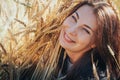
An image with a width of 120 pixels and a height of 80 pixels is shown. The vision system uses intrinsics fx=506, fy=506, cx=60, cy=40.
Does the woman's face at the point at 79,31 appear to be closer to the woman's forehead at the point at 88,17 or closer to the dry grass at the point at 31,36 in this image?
the woman's forehead at the point at 88,17

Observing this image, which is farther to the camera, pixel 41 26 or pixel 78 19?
pixel 41 26

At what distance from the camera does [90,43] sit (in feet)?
10.2

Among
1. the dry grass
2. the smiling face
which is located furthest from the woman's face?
the dry grass

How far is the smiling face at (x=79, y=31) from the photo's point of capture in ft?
9.98

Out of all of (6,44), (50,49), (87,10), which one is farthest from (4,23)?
(87,10)

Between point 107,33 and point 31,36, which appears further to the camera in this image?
point 31,36

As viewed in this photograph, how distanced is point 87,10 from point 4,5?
0.69 metres

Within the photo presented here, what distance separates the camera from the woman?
3.05 meters

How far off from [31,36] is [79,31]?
18.3 inches

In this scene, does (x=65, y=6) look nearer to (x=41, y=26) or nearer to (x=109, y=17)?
(x=41, y=26)

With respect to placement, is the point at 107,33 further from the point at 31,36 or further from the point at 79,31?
the point at 31,36

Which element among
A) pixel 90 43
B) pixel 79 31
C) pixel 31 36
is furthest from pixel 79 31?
pixel 31 36

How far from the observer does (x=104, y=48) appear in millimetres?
3133

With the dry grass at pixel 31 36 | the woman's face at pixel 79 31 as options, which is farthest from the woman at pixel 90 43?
the dry grass at pixel 31 36
